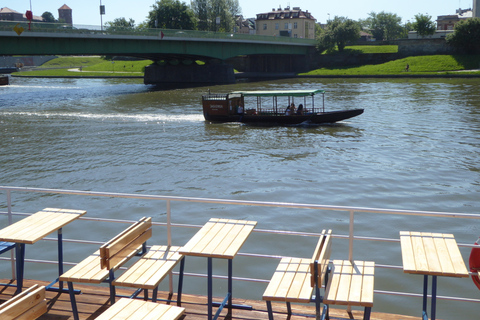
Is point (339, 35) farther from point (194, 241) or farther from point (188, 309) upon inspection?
point (194, 241)

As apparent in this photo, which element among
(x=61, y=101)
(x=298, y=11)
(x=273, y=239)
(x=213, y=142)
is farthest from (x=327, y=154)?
(x=298, y=11)

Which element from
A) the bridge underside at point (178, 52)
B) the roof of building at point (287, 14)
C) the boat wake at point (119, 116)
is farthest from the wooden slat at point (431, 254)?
the roof of building at point (287, 14)

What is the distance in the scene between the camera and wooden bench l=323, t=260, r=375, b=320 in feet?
14.0

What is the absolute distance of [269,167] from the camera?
62.5 ft

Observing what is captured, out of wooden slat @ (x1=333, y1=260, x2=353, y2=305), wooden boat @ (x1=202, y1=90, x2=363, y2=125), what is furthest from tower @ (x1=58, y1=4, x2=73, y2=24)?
wooden slat @ (x1=333, y1=260, x2=353, y2=305)

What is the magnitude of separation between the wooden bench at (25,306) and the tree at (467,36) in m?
66.0

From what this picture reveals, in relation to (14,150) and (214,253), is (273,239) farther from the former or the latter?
(14,150)

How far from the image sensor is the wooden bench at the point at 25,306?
11.8 feet

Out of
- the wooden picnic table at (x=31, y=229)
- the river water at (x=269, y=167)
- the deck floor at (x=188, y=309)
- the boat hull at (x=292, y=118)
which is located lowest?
the river water at (x=269, y=167)

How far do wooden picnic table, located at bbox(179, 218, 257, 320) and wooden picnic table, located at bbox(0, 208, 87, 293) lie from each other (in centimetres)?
134

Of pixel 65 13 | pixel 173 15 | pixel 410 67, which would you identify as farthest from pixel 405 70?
pixel 65 13

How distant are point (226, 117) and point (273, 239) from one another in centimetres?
1889

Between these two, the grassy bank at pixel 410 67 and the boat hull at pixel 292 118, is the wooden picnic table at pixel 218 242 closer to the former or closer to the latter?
the boat hull at pixel 292 118

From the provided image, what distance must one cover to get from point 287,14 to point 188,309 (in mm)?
112245
